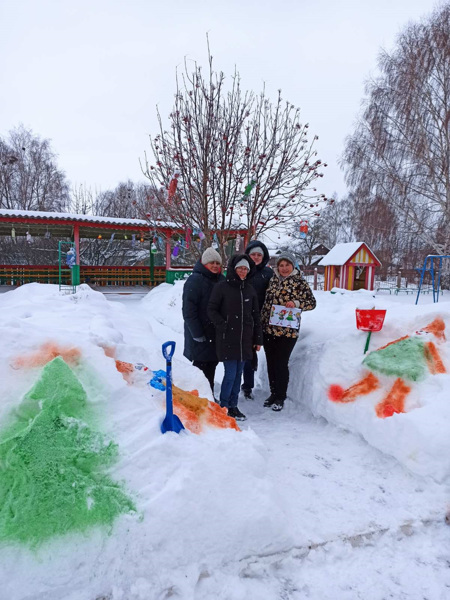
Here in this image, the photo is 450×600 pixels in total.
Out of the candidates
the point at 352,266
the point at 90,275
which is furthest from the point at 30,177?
the point at 352,266

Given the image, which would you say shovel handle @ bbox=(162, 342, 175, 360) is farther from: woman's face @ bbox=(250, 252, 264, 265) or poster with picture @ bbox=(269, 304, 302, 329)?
woman's face @ bbox=(250, 252, 264, 265)

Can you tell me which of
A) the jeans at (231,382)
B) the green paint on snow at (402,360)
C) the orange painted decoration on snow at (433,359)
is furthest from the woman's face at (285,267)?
the orange painted decoration on snow at (433,359)

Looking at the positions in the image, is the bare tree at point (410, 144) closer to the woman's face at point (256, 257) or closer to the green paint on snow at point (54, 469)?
the woman's face at point (256, 257)

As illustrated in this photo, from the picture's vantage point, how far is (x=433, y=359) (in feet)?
10.2

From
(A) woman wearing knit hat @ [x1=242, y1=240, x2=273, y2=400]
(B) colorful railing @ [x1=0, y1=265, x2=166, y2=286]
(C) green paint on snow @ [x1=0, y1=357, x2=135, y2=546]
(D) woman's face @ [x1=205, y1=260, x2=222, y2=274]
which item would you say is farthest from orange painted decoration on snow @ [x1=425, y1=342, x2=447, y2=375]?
(B) colorful railing @ [x1=0, y1=265, x2=166, y2=286]

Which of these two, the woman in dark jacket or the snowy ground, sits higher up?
the woman in dark jacket

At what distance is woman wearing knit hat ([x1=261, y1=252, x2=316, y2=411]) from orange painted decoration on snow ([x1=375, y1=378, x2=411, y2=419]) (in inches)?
40.5

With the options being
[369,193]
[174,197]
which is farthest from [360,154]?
A: [174,197]

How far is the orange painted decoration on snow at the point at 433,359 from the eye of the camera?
3.02 metres

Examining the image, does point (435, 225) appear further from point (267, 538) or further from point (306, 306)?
point (267, 538)

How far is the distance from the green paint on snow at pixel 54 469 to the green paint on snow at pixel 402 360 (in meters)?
2.36

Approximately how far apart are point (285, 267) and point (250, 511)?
2393mm

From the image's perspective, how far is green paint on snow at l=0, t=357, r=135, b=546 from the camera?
5.55ft

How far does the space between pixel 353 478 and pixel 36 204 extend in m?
28.5
